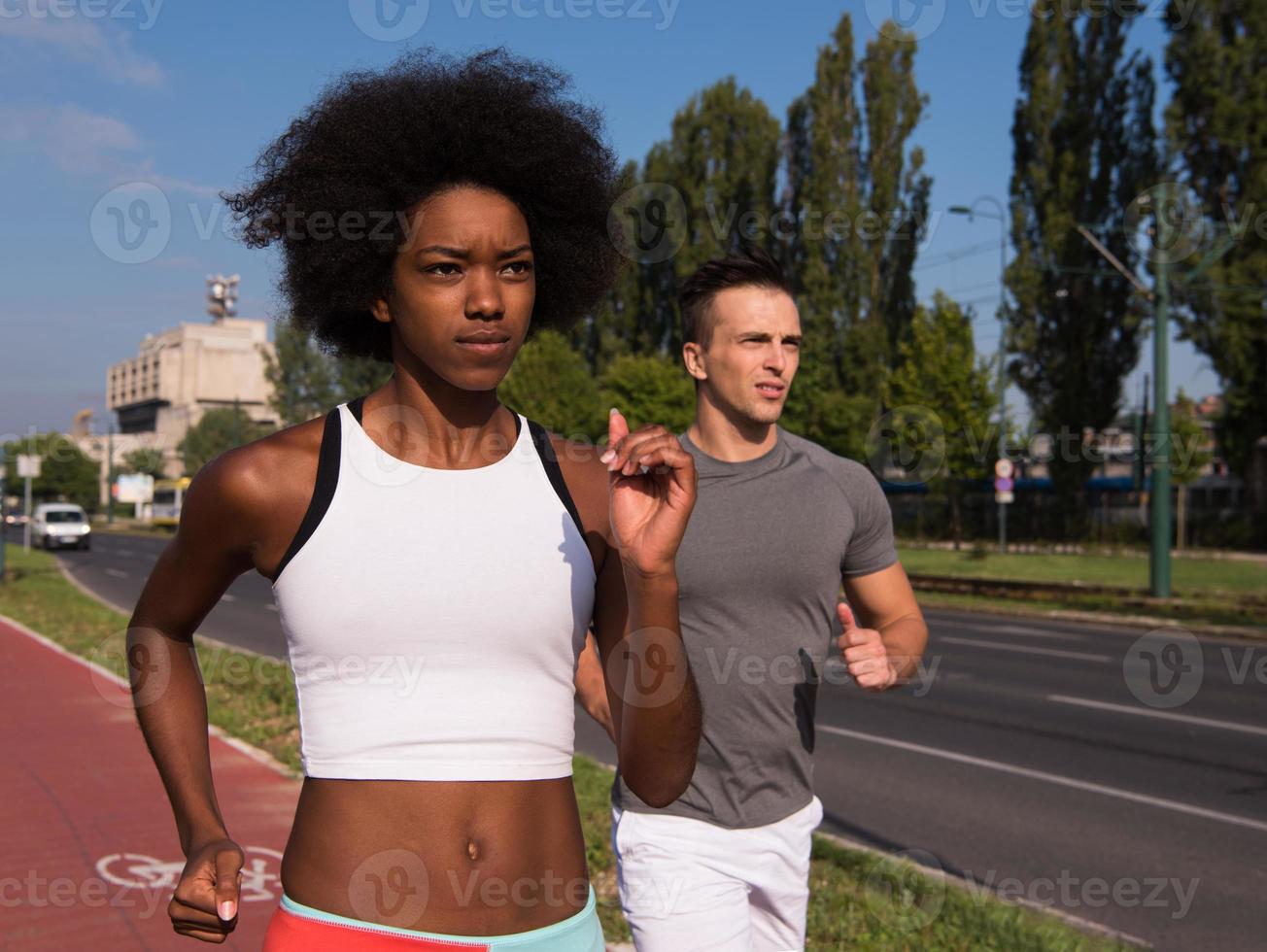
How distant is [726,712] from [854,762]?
5660 millimetres

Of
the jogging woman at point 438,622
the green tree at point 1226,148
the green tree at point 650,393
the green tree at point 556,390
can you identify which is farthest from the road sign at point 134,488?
the jogging woman at point 438,622

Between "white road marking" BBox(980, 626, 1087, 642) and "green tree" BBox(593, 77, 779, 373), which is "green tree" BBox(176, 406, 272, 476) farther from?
"white road marking" BBox(980, 626, 1087, 642)

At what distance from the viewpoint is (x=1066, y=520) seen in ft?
127

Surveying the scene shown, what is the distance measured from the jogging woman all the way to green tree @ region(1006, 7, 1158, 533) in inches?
1329

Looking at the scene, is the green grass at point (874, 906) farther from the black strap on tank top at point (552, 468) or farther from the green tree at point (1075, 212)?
the green tree at point (1075, 212)

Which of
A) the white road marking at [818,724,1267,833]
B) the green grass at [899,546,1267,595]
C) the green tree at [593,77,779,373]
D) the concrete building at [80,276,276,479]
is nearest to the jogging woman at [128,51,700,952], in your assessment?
the white road marking at [818,724,1267,833]

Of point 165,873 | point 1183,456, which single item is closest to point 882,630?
point 165,873

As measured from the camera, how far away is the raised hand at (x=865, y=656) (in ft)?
9.80

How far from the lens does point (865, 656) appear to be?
2994mm

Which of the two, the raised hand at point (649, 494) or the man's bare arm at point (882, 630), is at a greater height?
the raised hand at point (649, 494)

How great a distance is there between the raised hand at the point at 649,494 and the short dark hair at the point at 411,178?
1.90ft

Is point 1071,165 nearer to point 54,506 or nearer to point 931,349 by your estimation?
point 931,349

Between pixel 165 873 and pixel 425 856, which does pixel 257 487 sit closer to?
pixel 425 856

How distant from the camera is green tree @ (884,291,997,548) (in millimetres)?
33000
